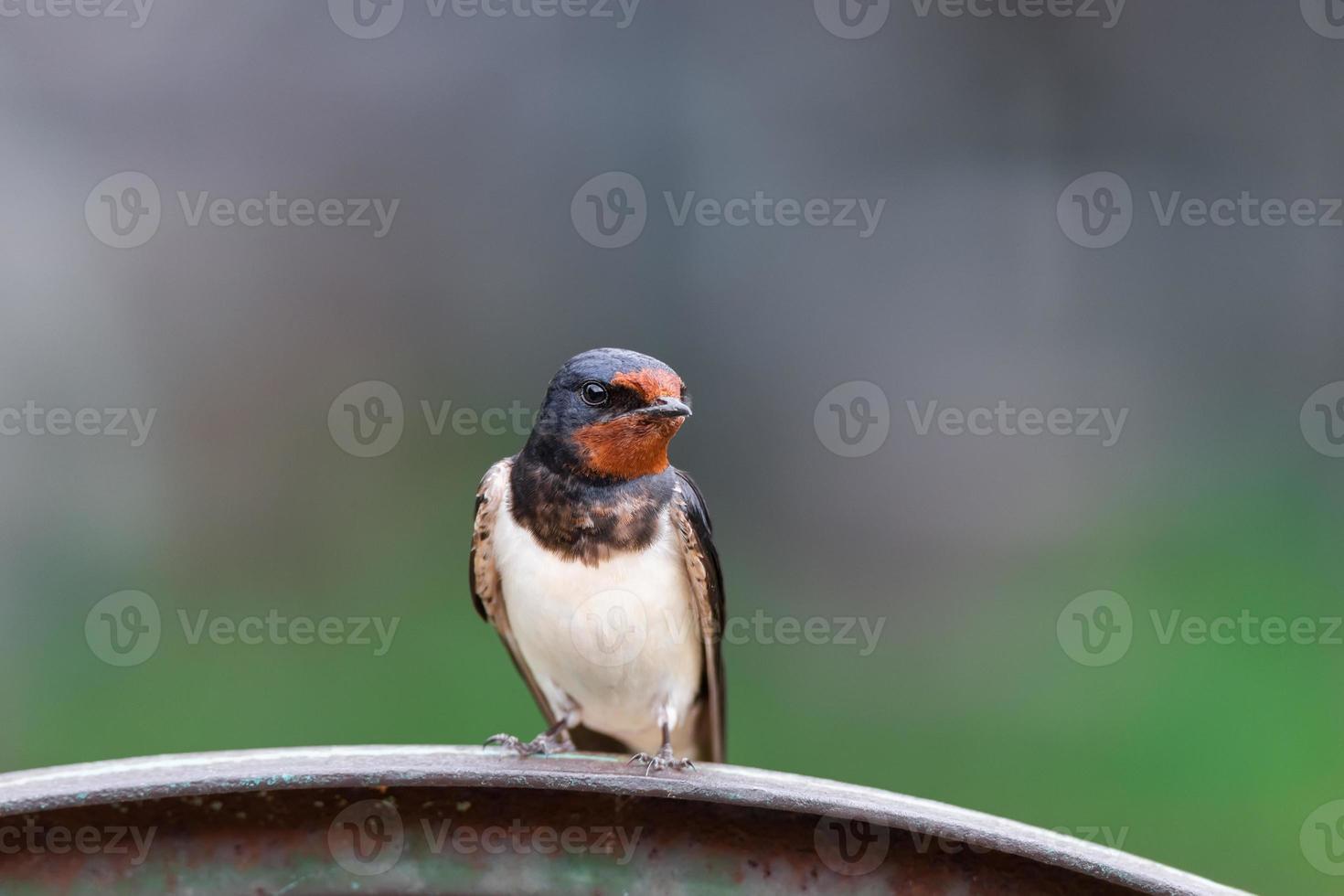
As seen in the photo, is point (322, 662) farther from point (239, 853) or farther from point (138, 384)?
point (239, 853)

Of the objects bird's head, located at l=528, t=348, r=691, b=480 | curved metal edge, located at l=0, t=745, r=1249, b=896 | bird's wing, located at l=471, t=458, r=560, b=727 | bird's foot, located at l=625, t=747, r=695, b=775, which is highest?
bird's head, located at l=528, t=348, r=691, b=480

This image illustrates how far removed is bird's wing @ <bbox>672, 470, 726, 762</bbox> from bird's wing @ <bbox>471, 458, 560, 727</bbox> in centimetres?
40

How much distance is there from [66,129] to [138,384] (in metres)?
1.13

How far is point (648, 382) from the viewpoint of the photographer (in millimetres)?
2543

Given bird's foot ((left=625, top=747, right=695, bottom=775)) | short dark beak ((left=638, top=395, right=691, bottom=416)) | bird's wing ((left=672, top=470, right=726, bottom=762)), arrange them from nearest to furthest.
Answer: bird's foot ((left=625, top=747, right=695, bottom=775)) → short dark beak ((left=638, top=395, right=691, bottom=416)) → bird's wing ((left=672, top=470, right=726, bottom=762))

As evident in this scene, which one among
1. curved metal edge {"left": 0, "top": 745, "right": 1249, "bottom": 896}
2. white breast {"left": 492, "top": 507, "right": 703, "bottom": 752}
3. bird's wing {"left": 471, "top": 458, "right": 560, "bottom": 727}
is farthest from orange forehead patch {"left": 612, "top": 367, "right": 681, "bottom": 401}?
curved metal edge {"left": 0, "top": 745, "right": 1249, "bottom": 896}

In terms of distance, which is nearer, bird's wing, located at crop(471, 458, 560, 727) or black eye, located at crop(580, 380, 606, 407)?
black eye, located at crop(580, 380, 606, 407)

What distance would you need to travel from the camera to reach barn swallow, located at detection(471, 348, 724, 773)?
262cm

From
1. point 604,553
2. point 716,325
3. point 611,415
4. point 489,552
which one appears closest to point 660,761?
point 604,553

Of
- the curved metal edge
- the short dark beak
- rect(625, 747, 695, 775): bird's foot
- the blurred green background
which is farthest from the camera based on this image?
the blurred green background

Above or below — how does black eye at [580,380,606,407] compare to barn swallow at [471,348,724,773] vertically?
above

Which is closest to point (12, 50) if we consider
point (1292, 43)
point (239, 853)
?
point (239, 853)

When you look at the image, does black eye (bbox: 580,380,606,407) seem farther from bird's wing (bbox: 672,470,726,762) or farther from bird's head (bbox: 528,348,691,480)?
bird's wing (bbox: 672,470,726,762)

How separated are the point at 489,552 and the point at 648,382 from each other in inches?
26.7
